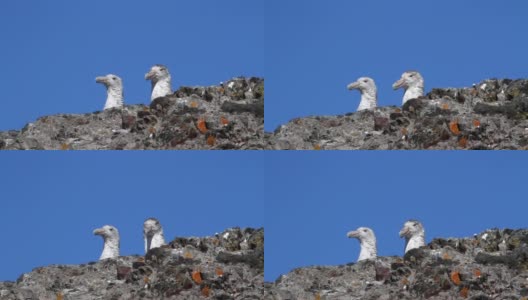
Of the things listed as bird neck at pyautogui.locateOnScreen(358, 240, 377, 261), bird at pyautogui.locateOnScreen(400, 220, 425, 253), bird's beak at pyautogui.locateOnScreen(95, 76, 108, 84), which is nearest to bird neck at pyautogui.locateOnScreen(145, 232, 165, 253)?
bird neck at pyautogui.locateOnScreen(358, 240, 377, 261)

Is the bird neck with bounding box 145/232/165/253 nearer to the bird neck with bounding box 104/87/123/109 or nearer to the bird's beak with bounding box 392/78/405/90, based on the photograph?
the bird neck with bounding box 104/87/123/109

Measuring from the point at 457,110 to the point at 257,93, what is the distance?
3821 millimetres

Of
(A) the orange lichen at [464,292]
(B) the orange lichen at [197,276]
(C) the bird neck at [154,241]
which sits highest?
(C) the bird neck at [154,241]

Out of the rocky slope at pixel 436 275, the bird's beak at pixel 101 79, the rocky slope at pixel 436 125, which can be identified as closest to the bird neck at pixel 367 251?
the rocky slope at pixel 436 275

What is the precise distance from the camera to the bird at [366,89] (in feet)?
249

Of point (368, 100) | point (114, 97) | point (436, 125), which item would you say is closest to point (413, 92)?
point (368, 100)

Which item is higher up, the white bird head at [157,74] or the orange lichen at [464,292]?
the white bird head at [157,74]

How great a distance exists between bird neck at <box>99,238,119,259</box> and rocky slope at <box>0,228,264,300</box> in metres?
0.92

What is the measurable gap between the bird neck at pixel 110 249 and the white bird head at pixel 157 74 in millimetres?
3252

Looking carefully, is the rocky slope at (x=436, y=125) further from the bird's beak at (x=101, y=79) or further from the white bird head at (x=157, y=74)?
the bird's beak at (x=101, y=79)

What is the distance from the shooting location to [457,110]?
74.0 m

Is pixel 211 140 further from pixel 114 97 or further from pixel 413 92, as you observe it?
pixel 413 92

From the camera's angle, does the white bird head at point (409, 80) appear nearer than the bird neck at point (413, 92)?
No

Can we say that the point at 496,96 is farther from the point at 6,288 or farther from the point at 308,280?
the point at 6,288
